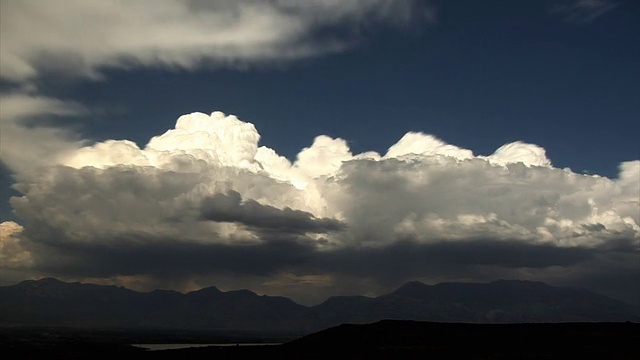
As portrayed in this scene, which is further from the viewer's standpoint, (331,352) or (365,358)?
(331,352)

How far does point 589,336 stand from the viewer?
641 feet

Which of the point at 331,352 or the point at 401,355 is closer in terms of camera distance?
the point at 401,355

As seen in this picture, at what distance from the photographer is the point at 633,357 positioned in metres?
164

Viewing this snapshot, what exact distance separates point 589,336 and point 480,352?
4867 centimetres

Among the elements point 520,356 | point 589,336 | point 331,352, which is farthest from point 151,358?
point 589,336

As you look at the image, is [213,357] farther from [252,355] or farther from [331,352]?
[331,352]

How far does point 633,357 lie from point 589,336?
3209 cm

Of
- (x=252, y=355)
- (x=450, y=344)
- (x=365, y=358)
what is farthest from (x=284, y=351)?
(x=450, y=344)

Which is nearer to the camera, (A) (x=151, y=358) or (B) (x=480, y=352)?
(B) (x=480, y=352)

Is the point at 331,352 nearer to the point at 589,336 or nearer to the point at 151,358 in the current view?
the point at 151,358

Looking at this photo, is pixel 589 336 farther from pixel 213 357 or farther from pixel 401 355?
pixel 213 357

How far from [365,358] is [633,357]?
7710 centimetres

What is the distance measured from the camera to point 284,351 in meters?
199

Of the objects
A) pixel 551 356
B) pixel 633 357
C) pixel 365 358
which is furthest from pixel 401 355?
pixel 633 357
